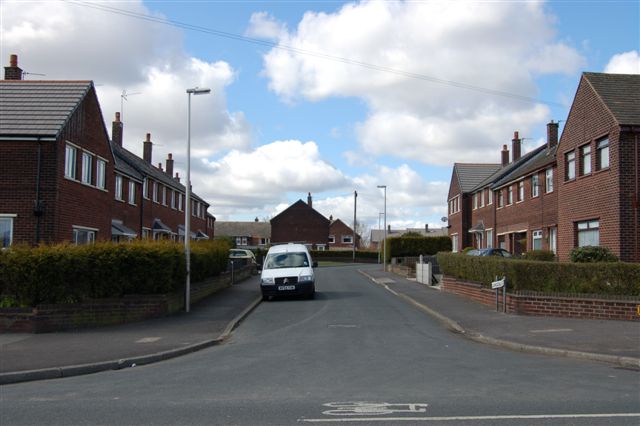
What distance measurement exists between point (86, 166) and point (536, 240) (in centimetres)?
2155

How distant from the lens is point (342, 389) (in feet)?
26.2

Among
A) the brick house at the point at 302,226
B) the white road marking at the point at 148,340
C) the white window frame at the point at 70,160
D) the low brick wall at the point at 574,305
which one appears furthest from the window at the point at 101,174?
the brick house at the point at 302,226

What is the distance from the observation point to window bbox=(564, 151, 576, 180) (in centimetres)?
2352

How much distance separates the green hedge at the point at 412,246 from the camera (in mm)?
55856

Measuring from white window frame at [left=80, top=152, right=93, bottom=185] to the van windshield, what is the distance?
7.21 m

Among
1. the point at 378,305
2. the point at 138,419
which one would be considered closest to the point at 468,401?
the point at 138,419

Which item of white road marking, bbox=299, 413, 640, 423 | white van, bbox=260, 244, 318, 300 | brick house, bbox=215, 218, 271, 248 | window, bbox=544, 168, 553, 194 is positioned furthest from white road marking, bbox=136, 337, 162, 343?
brick house, bbox=215, 218, 271, 248

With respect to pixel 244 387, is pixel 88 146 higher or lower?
higher

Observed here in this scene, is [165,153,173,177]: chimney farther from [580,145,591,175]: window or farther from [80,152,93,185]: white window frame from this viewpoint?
[580,145,591,175]: window

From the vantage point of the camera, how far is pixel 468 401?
724cm

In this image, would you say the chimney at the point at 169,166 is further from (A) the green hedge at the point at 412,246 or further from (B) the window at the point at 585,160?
(B) the window at the point at 585,160

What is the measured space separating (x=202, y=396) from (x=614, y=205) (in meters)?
16.5

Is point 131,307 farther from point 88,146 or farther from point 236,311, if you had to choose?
point 88,146

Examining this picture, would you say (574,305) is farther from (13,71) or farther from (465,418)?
(13,71)
